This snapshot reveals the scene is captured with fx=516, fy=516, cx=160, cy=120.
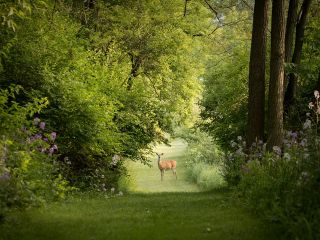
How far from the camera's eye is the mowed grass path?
6.71 meters

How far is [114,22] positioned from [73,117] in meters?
8.65

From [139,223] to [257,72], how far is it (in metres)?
5.87

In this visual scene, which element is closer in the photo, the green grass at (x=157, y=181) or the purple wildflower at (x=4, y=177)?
the purple wildflower at (x=4, y=177)

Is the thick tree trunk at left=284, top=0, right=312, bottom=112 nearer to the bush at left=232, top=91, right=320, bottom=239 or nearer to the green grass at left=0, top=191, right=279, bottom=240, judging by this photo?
the bush at left=232, top=91, right=320, bottom=239

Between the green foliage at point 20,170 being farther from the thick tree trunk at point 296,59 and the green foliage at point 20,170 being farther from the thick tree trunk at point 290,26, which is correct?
the thick tree trunk at point 296,59

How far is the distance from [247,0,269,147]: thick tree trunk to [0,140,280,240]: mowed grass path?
2.96m

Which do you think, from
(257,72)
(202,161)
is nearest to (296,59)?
(257,72)

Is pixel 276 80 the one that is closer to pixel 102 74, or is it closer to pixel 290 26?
pixel 290 26

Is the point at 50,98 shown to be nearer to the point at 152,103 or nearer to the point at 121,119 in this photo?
the point at 121,119

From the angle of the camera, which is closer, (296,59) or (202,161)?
(296,59)

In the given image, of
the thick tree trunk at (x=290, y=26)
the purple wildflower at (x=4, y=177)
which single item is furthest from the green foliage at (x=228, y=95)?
the purple wildflower at (x=4, y=177)

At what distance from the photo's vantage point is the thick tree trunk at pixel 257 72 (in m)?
11.9

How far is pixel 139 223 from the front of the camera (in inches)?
302

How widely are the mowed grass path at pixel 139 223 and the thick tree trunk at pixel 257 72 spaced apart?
9.70 feet
